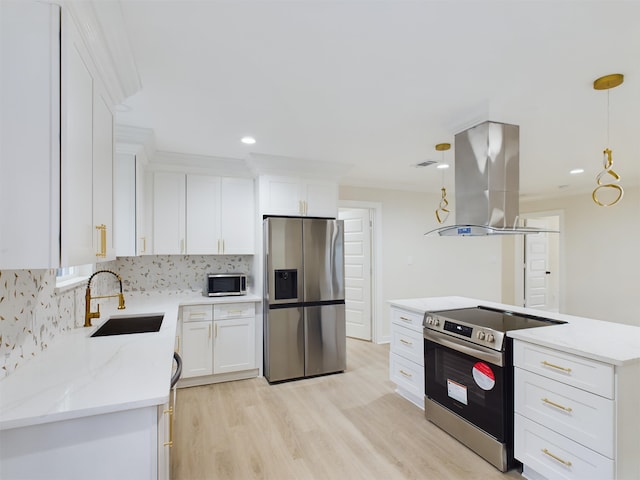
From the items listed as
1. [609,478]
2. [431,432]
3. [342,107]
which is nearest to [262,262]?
[342,107]

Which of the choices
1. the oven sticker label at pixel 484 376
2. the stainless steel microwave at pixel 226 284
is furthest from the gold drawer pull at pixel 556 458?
the stainless steel microwave at pixel 226 284

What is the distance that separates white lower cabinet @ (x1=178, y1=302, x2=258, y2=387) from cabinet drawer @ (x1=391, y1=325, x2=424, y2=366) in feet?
4.93

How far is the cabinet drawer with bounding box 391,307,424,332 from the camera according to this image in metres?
2.83

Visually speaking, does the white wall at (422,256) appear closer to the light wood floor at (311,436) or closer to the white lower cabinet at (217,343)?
the light wood floor at (311,436)

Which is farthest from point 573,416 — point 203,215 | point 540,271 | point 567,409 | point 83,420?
point 540,271

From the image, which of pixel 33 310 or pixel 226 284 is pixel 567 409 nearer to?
pixel 33 310

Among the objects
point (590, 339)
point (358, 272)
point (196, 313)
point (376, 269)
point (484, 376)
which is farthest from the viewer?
point (358, 272)

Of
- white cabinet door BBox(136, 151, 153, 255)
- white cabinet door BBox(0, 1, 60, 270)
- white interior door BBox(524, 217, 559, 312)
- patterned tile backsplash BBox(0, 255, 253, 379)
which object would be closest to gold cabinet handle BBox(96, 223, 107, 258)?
patterned tile backsplash BBox(0, 255, 253, 379)

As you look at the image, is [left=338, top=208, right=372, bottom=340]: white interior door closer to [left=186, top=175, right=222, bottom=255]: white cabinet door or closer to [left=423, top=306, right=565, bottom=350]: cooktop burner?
[left=186, top=175, right=222, bottom=255]: white cabinet door

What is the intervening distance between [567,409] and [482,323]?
681mm

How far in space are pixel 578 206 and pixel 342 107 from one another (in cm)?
540

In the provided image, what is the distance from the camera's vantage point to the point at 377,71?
6.24ft

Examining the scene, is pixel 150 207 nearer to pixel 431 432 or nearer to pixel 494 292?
pixel 431 432

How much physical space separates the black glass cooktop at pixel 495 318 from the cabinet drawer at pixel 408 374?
574 millimetres
